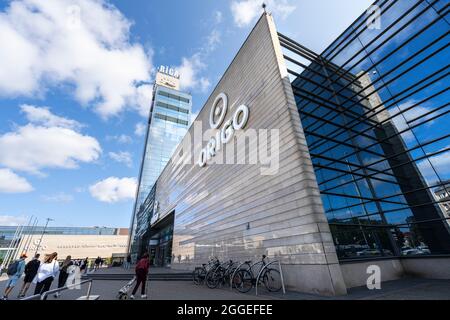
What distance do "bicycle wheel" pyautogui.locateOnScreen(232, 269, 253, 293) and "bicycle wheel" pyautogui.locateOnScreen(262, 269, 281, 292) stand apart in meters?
0.55

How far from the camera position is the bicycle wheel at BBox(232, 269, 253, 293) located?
7.18 m

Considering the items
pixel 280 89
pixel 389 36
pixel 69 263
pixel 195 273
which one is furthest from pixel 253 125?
pixel 69 263

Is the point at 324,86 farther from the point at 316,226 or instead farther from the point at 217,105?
the point at 316,226

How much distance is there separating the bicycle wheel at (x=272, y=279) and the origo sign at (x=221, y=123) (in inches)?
269

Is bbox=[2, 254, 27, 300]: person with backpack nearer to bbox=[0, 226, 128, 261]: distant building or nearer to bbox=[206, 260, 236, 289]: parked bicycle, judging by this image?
bbox=[206, 260, 236, 289]: parked bicycle

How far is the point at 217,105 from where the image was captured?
15039 millimetres

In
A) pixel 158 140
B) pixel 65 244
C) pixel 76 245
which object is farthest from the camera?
pixel 76 245

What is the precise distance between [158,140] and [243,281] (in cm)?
4295

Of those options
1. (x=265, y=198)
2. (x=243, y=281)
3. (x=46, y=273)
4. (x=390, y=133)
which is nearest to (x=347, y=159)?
(x=390, y=133)

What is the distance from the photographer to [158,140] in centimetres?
4641

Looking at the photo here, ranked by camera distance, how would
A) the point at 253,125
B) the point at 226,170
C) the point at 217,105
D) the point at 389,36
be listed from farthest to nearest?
1. the point at 217,105
2. the point at 226,170
3. the point at 253,125
4. the point at 389,36

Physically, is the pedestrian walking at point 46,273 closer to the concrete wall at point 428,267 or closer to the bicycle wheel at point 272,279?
the bicycle wheel at point 272,279

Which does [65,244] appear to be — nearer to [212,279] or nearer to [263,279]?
[212,279]

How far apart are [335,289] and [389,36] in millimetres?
10889
